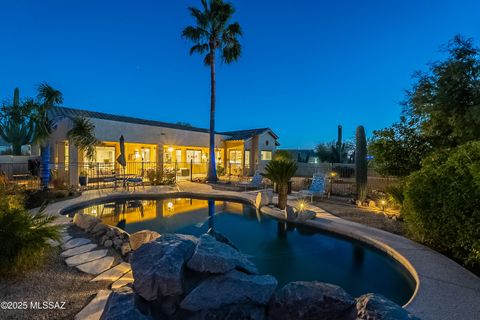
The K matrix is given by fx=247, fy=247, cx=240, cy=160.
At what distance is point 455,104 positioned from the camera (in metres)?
7.13

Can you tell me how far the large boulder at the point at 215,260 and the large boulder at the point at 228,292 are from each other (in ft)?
0.29

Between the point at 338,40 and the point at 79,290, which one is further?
the point at 338,40

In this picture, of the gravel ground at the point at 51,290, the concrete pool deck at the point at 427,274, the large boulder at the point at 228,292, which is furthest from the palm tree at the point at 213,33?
the large boulder at the point at 228,292

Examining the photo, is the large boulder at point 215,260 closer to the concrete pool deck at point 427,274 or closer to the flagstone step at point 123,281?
the flagstone step at point 123,281

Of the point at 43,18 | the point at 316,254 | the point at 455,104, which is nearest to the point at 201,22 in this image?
the point at 455,104

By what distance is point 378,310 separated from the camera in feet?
7.49

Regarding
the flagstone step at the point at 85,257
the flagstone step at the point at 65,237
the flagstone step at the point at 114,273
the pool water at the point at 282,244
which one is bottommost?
the pool water at the point at 282,244

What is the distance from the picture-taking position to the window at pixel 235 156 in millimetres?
20952

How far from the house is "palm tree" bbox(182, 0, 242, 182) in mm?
4327

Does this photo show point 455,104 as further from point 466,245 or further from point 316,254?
point 316,254

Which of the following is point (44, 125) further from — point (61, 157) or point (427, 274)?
point (427, 274)

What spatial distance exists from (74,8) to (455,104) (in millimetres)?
25556

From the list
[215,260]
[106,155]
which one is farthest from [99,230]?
[106,155]

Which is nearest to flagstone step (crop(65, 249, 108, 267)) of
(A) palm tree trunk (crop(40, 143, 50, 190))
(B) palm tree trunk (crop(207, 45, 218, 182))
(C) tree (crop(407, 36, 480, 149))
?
(A) palm tree trunk (crop(40, 143, 50, 190))
